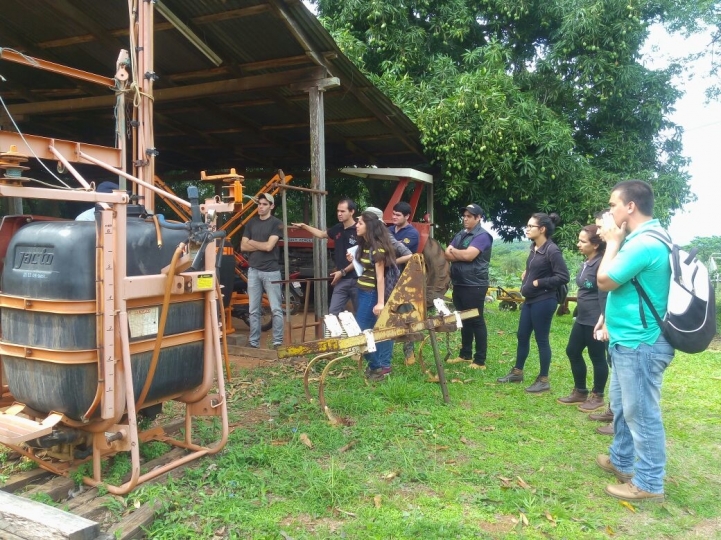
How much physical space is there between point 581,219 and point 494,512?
25.2 feet

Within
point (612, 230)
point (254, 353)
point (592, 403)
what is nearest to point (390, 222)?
point (254, 353)

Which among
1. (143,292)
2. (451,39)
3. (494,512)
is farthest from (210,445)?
(451,39)

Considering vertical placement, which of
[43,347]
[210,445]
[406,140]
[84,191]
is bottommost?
[210,445]

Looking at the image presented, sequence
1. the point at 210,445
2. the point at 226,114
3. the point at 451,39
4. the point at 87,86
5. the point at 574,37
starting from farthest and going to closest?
the point at 451,39 → the point at 574,37 → the point at 226,114 → the point at 87,86 → the point at 210,445

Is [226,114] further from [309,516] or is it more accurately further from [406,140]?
[309,516]

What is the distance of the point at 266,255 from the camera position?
6.41 metres

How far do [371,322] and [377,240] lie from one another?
832mm

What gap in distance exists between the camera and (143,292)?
2.98 meters

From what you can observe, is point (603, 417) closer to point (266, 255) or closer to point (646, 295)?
point (646, 295)

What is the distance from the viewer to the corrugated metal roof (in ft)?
19.6

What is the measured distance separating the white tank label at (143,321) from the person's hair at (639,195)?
109 inches

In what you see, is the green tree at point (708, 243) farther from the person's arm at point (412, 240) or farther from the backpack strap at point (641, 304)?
the backpack strap at point (641, 304)

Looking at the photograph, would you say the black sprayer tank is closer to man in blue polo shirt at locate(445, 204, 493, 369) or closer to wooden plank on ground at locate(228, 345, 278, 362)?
wooden plank on ground at locate(228, 345, 278, 362)

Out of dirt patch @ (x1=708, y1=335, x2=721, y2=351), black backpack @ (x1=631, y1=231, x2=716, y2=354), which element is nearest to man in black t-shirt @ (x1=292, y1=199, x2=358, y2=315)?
black backpack @ (x1=631, y1=231, x2=716, y2=354)
